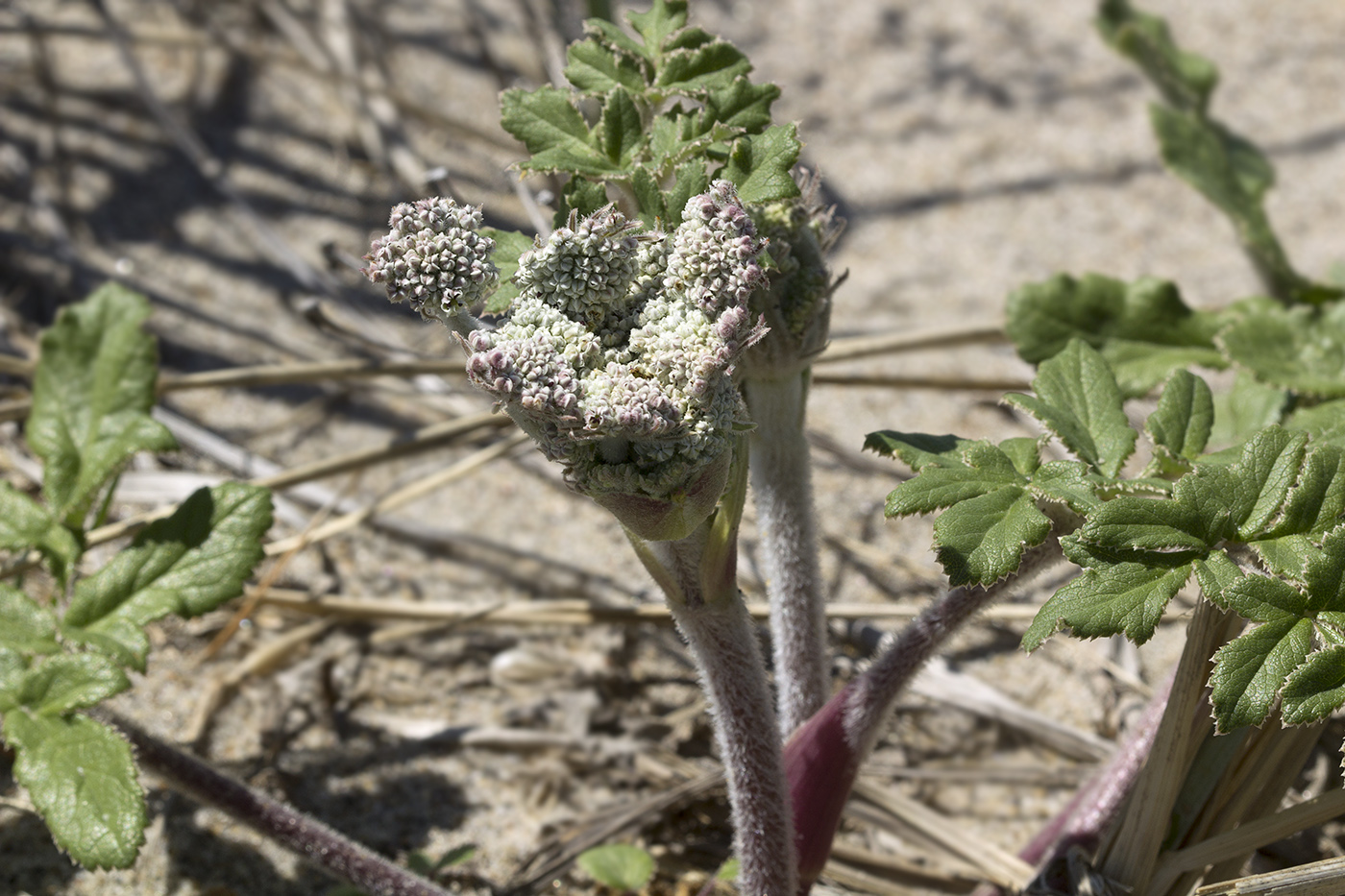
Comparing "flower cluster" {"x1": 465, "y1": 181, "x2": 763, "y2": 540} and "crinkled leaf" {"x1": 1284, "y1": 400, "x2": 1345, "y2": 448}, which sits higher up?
"crinkled leaf" {"x1": 1284, "y1": 400, "x2": 1345, "y2": 448}

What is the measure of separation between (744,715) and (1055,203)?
290 centimetres

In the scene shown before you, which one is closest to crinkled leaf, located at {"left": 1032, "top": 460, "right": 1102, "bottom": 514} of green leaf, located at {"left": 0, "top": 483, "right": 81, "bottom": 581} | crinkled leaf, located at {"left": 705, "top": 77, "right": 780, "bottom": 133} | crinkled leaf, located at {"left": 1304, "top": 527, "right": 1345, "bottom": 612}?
crinkled leaf, located at {"left": 1304, "top": 527, "right": 1345, "bottom": 612}

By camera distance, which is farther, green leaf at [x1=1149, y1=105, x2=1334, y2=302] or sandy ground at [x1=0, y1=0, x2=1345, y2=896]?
green leaf at [x1=1149, y1=105, x2=1334, y2=302]

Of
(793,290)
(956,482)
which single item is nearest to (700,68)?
(793,290)

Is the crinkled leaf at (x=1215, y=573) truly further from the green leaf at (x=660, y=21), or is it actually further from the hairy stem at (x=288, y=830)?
the hairy stem at (x=288, y=830)

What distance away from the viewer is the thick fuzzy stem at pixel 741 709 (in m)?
1.66

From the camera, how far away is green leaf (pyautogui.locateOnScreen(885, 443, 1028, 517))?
1.61 m

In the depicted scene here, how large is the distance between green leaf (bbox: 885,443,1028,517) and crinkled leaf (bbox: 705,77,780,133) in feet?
1.90

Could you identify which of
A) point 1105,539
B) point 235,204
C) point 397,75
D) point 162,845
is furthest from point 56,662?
point 397,75

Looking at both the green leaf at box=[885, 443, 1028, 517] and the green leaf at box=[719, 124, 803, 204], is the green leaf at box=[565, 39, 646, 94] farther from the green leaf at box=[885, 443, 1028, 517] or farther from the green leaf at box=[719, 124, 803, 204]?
the green leaf at box=[885, 443, 1028, 517]

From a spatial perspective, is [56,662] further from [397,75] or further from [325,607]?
[397,75]

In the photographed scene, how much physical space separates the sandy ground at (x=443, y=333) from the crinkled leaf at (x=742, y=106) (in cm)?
119

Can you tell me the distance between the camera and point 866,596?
10.2 feet

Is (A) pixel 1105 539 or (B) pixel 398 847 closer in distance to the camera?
(A) pixel 1105 539
